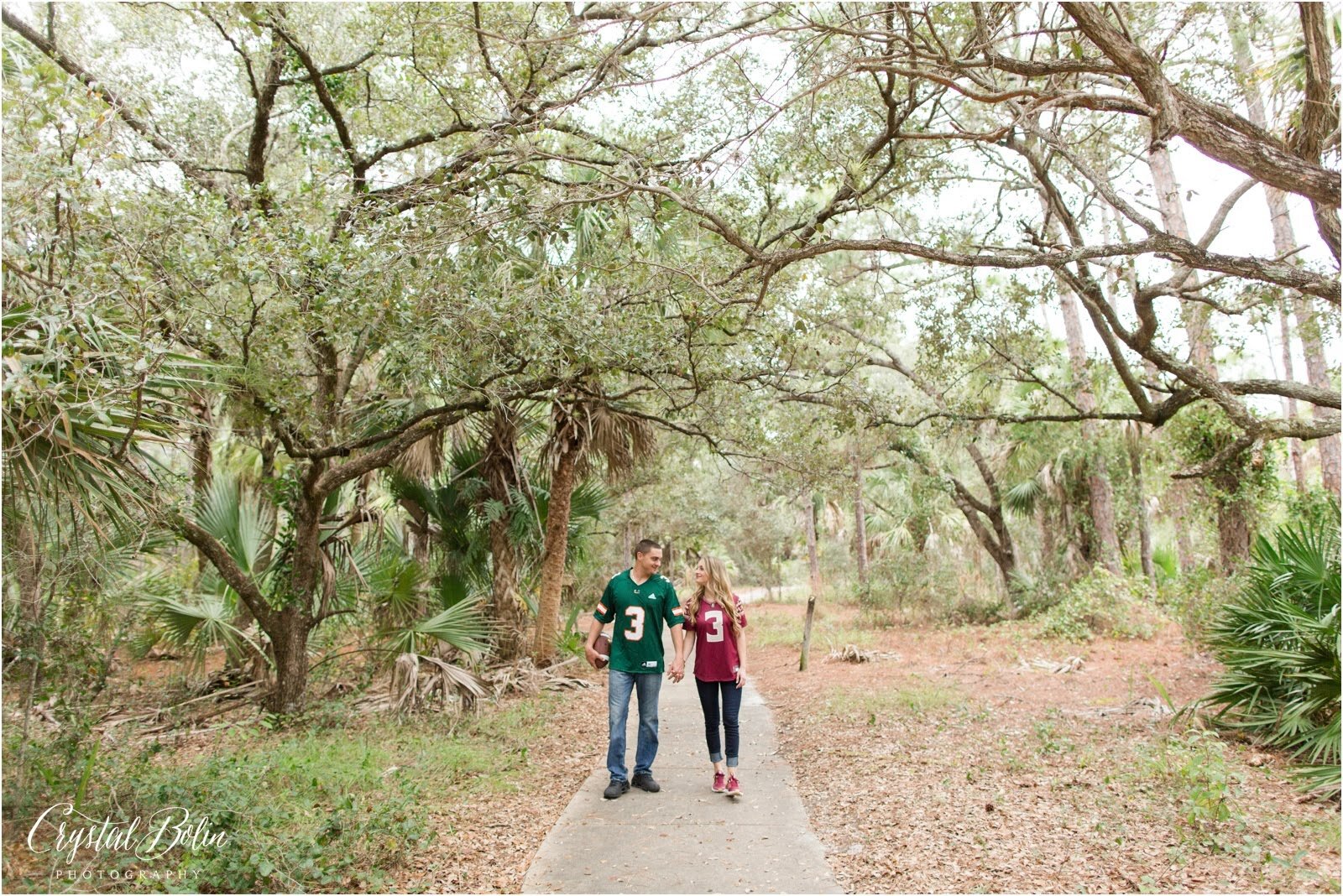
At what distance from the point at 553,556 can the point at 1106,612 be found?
33.2ft

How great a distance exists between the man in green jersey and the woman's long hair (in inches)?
6.0

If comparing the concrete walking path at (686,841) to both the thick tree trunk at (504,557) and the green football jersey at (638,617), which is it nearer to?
the green football jersey at (638,617)

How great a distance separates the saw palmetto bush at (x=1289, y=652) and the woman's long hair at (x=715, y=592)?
172 inches

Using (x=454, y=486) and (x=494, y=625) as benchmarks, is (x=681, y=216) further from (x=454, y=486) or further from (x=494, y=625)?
(x=494, y=625)

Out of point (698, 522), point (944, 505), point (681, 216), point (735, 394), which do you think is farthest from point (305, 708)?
point (698, 522)

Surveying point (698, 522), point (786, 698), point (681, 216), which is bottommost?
point (786, 698)

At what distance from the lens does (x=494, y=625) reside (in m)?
12.0

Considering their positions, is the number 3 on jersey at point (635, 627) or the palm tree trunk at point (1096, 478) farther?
the palm tree trunk at point (1096, 478)

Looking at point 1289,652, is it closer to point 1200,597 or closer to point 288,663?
point 1200,597

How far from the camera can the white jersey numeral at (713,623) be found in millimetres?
6398

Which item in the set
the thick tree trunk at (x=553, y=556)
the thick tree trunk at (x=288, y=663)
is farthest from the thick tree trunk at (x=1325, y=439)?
the thick tree trunk at (x=288, y=663)

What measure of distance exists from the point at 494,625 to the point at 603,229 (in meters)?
5.69

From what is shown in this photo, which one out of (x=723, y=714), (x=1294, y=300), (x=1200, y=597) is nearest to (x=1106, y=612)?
(x=1200, y=597)

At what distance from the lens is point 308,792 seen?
19.9 ft
